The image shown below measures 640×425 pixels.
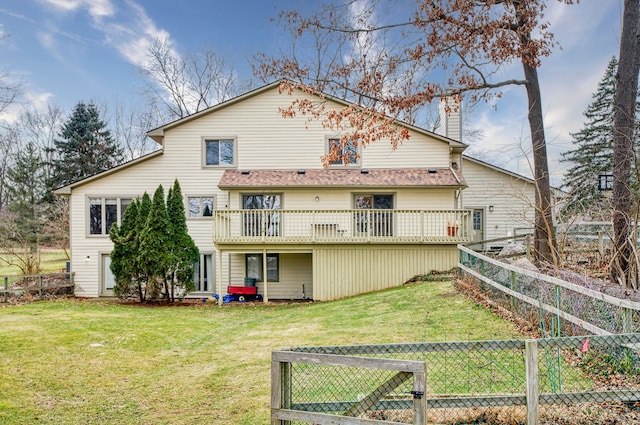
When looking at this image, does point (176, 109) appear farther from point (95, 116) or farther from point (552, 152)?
point (552, 152)

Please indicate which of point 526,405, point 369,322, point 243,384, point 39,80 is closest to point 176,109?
point 39,80

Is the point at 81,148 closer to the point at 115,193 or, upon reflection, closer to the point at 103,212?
the point at 103,212

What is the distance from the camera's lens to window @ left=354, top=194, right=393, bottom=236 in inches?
596

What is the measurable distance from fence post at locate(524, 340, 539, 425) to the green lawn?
9.01 ft

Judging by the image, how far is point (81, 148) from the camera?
119 feet

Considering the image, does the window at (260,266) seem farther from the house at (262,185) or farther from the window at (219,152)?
the window at (219,152)

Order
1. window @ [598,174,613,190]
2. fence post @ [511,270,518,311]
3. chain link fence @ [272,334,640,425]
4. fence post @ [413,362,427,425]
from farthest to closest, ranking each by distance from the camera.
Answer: window @ [598,174,613,190] < fence post @ [511,270,518,311] < chain link fence @ [272,334,640,425] < fence post @ [413,362,427,425]

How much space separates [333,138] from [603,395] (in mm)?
13989

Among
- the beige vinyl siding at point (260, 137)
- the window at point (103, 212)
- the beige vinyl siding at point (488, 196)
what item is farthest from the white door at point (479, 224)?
the window at point (103, 212)

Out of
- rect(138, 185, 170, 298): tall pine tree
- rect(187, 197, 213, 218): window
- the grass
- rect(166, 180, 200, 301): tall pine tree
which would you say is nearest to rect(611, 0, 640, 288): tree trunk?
rect(166, 180, 200, 301): tall pine tree

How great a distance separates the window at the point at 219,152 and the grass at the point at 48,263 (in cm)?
1038

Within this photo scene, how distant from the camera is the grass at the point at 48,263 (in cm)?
2217

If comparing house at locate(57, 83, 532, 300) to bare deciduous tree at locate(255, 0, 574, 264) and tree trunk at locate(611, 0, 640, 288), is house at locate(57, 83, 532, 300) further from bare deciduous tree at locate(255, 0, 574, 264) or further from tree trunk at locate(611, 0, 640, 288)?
tree trunk at locate(611, 0, 640, 288)

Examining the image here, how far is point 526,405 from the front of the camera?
150 inches
